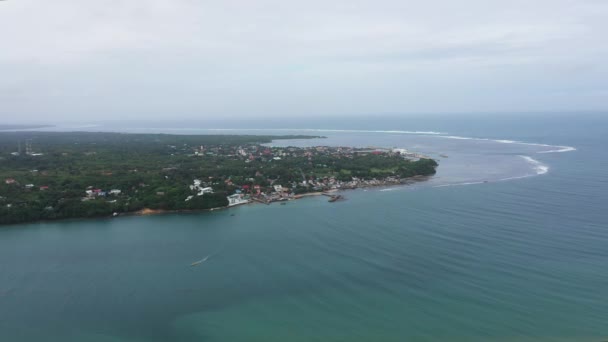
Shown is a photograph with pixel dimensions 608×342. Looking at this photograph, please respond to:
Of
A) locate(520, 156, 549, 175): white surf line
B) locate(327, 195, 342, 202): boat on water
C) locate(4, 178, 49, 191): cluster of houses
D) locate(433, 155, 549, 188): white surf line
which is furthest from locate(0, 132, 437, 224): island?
locate(520, 156, 549, 175): white surf line

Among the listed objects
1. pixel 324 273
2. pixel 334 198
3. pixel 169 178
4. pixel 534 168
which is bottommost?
pixel 324 273

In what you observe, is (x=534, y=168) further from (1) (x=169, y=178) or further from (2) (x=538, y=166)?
(1) (x=169, y=178)

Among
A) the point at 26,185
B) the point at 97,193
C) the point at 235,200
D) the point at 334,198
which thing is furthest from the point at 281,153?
the point at 26,185

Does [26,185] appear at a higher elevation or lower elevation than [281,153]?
lower

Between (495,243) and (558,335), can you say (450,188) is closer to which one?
(495,243)

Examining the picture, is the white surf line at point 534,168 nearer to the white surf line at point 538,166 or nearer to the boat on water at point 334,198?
the white surf line at point 538,166

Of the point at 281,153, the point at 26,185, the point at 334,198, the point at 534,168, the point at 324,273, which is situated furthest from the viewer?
the point at 281,153

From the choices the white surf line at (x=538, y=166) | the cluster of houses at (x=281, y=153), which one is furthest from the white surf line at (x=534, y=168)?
the cluster of houses at (x=281, y=153)
